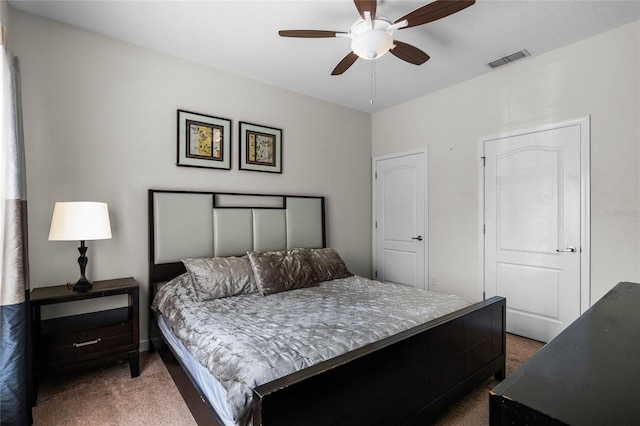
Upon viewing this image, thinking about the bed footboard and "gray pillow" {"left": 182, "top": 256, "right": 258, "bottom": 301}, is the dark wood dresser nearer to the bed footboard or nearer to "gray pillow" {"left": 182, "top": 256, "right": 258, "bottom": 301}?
the bed footboard

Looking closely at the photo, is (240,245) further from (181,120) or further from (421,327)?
(421,327)

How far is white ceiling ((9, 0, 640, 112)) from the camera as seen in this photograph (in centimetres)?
237

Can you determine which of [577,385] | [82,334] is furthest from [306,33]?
[82,334]

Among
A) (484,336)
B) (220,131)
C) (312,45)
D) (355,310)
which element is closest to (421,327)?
(355,310)

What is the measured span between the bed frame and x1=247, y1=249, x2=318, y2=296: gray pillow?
0.56 metres

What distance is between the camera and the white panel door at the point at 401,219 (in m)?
4.18

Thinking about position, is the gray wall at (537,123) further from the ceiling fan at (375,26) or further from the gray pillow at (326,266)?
the ceiling fan at (375,26)

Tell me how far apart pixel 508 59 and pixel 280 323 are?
128 inches

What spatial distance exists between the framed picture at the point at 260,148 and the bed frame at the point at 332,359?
34 cm

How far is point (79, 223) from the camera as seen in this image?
232cm

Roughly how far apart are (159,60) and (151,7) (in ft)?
2.29

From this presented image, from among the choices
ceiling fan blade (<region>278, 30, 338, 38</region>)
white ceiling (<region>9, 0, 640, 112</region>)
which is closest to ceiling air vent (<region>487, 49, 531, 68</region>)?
white ceiling (<region>9, 0, 640, 112</region>)

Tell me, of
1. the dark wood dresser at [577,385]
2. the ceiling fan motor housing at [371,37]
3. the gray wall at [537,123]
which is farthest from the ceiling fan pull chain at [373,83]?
the dark wood dresser at [577,385]

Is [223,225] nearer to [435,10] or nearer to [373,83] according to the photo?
[373,83]
